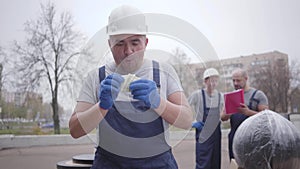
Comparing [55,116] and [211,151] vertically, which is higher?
[211,151]

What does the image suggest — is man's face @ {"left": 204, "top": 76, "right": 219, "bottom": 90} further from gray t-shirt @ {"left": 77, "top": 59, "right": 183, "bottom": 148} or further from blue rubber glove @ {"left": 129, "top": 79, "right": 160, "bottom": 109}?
blue rubber glove @ {"left": 129, "top": 79, "right": 160, "bottom": 109}

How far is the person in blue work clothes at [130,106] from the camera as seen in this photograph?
1.43 metres

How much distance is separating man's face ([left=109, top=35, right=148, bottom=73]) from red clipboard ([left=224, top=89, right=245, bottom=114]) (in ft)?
8.91

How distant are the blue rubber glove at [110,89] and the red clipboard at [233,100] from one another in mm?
2862

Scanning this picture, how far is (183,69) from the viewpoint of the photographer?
5.97 ft

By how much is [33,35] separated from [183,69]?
49.8 feet

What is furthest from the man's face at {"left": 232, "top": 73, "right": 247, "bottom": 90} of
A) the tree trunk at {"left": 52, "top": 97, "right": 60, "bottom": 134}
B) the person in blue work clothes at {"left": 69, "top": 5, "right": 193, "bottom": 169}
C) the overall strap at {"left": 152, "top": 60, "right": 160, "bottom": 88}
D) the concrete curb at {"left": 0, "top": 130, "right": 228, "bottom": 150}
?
the tree trunk at {"left": 52, "top": 97, "right": 60, "bottom": 134}

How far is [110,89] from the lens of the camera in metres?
1.36

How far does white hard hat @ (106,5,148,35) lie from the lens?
4.66 feet

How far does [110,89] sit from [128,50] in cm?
21

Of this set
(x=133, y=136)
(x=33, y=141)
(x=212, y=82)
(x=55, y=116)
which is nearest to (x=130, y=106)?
(x=133, y=136)

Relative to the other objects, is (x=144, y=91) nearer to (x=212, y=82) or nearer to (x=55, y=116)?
(x=212, y=82)

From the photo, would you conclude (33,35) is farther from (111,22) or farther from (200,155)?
(111,22)

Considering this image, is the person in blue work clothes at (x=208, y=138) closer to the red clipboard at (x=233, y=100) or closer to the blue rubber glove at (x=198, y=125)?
the blue rubber glove at (x=198, y=125)
